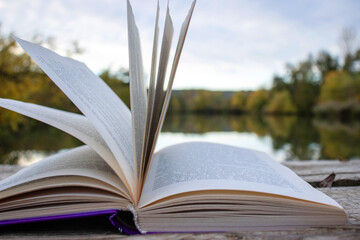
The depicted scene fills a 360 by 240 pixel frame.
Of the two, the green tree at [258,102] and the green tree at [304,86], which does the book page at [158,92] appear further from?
the green tree at [258,102]

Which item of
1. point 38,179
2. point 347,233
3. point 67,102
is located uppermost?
point 347,233

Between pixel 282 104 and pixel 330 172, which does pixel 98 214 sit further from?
pixel 282 104

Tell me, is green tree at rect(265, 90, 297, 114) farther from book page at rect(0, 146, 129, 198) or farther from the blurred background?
book page at rect(0, 146, 129, 198)

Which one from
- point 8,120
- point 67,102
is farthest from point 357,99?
point 8,120

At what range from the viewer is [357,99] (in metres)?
16.4

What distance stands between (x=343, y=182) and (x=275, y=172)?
0.22 m

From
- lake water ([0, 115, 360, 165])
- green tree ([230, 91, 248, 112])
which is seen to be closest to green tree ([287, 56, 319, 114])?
green tree ([230, 91, 248, 112])

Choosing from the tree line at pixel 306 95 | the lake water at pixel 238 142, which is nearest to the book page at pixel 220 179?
the lake water at pixel 238 142

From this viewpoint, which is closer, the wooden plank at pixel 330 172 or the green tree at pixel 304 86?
the wooden plank at pixel 330 172

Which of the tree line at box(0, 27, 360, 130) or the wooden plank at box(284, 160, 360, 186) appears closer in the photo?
the wooden plank at box(284, 160, 360, 186)

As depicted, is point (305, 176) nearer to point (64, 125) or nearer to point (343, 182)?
point (343, 182)

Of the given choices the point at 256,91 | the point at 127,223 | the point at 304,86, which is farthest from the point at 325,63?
the point at 127,223

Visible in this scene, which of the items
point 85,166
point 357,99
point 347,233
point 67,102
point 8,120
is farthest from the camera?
point 357,99

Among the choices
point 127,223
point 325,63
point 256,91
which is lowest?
point 256,91
